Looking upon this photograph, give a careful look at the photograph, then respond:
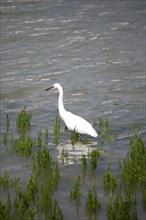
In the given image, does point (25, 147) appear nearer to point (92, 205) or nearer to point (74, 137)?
point (74, 137)

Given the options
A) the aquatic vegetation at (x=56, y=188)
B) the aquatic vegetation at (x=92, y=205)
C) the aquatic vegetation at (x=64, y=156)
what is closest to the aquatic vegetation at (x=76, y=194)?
the aquatic vegetation at (x=56, y=188)

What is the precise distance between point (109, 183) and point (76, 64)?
32.6 feet

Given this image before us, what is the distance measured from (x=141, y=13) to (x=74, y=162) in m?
13.0

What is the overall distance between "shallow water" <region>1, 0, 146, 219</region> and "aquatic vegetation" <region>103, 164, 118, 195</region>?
0.18 metres

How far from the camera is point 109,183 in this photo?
903 cm

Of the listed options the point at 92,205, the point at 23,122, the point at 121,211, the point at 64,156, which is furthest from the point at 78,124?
the point at 121,211

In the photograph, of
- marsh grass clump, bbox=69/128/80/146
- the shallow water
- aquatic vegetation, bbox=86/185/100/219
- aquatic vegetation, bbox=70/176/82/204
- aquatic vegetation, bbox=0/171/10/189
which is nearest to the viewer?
aquatic vegetation, bbox=86/185/100/219

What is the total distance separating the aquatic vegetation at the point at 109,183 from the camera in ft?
29.1

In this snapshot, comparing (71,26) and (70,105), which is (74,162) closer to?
(70,105)

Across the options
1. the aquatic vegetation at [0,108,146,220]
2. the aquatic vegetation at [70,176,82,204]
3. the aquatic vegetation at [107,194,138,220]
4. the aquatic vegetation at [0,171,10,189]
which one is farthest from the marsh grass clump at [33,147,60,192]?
the aquatic vegetation at [107,194,138,220]

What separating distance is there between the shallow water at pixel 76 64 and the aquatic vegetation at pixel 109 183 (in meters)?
0.18

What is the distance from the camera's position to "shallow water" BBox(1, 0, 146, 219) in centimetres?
1335

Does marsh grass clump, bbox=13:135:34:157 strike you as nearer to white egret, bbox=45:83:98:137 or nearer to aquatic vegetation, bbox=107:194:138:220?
white egret, bbox=45:83:98:137

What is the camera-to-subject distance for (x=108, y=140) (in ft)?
38.8
